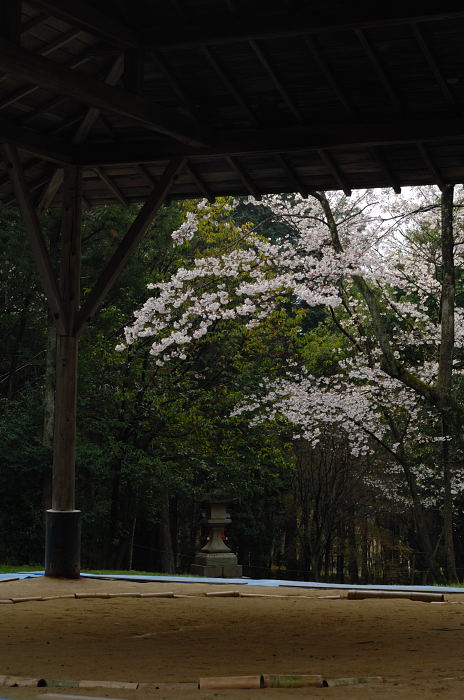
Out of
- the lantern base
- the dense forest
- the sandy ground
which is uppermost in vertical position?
the dense forest

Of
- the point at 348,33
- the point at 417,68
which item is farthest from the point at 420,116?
the point at 348,33

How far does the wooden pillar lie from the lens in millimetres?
7562

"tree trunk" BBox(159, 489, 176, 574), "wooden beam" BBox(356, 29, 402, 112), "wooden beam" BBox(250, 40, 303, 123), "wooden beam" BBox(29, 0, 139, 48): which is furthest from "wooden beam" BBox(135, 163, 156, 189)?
"tree trunk" BBox(159, 489, 176, 574)

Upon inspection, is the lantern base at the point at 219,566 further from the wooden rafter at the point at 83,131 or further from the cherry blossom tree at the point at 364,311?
the wooden rafter at the point at 83,131

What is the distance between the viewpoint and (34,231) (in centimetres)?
739

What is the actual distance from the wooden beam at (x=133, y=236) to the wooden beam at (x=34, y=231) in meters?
0.23

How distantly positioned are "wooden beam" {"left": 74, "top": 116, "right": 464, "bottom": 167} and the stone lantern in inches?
249

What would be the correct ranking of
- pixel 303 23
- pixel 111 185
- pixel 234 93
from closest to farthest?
pixel 303 23 < pixel 234 93 < pixel 111 185

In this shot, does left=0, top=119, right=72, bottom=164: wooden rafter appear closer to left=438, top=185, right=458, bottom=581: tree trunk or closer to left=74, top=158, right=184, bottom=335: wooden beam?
left=74, top=158, right=184, bottom=335: wooden beam

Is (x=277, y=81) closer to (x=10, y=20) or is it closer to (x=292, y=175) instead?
(x=292, y=175)

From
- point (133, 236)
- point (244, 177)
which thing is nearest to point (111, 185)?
point (133, 236)

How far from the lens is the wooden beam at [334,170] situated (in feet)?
24.0

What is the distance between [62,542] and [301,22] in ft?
14.8

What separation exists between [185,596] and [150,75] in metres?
3.93
